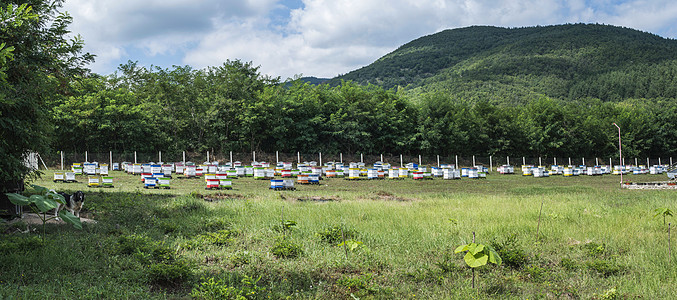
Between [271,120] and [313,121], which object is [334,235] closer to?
[271,120]

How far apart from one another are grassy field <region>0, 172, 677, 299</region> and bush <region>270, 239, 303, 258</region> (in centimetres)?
2

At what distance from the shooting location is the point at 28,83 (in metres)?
10.6

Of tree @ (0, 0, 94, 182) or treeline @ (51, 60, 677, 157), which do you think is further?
treeline @ (51, 60, 677, 157)

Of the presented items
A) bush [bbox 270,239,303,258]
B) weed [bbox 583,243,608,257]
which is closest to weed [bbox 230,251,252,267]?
bush [bbox 270,239,303,258]

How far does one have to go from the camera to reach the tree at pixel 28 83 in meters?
9.70

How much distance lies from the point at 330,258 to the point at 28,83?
30.4ft

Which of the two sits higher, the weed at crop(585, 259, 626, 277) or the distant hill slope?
the distant hill slope

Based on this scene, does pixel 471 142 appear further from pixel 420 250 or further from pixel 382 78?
pixel 382 78

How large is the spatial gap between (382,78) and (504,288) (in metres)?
181

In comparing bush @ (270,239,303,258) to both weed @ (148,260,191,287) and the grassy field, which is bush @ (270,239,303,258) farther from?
weed @ (148,260,191,287)

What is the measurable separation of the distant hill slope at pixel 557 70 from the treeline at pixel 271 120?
46.9 m

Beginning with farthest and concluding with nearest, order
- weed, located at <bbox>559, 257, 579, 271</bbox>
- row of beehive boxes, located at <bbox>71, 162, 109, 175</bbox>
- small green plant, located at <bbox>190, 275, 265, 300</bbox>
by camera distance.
Answer: row of beehive boxes, located at <bbox>71, 162, 109, 175</bbox>, weed, located at <bbox>559, 257, 579, 271</bbox>, small green plant, located at <bbox>190, 275, 265, 300</bbox>

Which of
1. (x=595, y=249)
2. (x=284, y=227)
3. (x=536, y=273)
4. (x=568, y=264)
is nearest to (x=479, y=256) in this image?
(x=536, y=273)

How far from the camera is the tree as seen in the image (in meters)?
9.70
